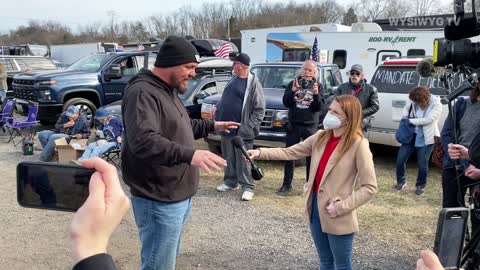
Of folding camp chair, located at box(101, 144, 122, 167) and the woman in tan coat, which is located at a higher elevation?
the woman in tan coat

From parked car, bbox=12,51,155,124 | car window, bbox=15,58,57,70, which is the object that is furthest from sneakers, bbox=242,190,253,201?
car window, bbox=15,58,57,70

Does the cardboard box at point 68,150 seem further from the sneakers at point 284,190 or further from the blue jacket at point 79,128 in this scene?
the sneakers at point 284,190

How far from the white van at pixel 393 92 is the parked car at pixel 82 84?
6031mm

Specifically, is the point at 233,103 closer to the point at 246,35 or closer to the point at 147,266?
the point at 147,266

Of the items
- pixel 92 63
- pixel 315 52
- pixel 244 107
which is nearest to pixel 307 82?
pixel 244 107

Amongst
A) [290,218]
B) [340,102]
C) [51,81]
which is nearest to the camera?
[340,102]

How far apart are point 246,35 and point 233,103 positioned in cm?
1418

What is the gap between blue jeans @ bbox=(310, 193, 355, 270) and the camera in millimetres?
3006

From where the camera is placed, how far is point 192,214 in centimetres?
543

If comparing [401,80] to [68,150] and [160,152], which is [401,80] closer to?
[68,150]

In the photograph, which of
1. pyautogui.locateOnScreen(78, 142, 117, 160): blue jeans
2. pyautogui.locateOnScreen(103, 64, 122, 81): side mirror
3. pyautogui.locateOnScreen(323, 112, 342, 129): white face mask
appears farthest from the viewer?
pyautogui.locateOnScreen(103, 64, 122, 81): side mirror

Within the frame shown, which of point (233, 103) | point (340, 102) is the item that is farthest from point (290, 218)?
point (340, 102)

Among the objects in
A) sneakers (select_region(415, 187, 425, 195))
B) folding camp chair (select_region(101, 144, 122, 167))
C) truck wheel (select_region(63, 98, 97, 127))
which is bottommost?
sneakers (select_region(415, 187, 425, 195))

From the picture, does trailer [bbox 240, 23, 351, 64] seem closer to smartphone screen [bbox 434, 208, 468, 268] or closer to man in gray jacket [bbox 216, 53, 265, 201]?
man in gray jacket [bbox 216, 53, 265, 201]
